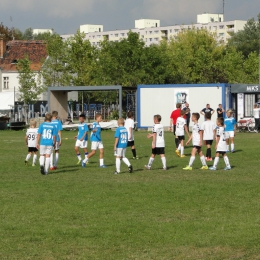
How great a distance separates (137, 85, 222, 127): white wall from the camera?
46.7 m

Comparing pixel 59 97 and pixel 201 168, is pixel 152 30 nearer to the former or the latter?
pixel 59 97

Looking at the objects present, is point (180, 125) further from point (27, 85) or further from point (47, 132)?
point (27, 85)

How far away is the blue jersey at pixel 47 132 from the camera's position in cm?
1981

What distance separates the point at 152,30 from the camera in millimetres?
180625

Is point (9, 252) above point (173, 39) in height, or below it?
below

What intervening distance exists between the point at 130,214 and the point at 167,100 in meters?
35.7

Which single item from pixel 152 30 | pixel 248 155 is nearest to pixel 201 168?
pixel 248 155

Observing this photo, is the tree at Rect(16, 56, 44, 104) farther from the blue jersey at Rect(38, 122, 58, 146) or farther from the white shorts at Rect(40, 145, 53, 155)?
the blue jersey at Rect(38, 122, 58, 146)

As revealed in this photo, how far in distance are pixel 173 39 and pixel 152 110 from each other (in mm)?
49382

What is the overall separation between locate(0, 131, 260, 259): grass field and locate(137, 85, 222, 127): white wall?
25114 mm

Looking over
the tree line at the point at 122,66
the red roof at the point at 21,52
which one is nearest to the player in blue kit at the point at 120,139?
the tree line at the point at 122,66

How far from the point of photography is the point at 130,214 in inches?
507

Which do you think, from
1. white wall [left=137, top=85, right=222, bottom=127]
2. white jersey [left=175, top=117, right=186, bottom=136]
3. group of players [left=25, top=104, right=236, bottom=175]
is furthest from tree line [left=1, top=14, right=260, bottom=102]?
group of players [left=25, top=104, right=236, bottom=175]

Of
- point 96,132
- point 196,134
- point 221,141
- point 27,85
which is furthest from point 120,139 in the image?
point 27,85
